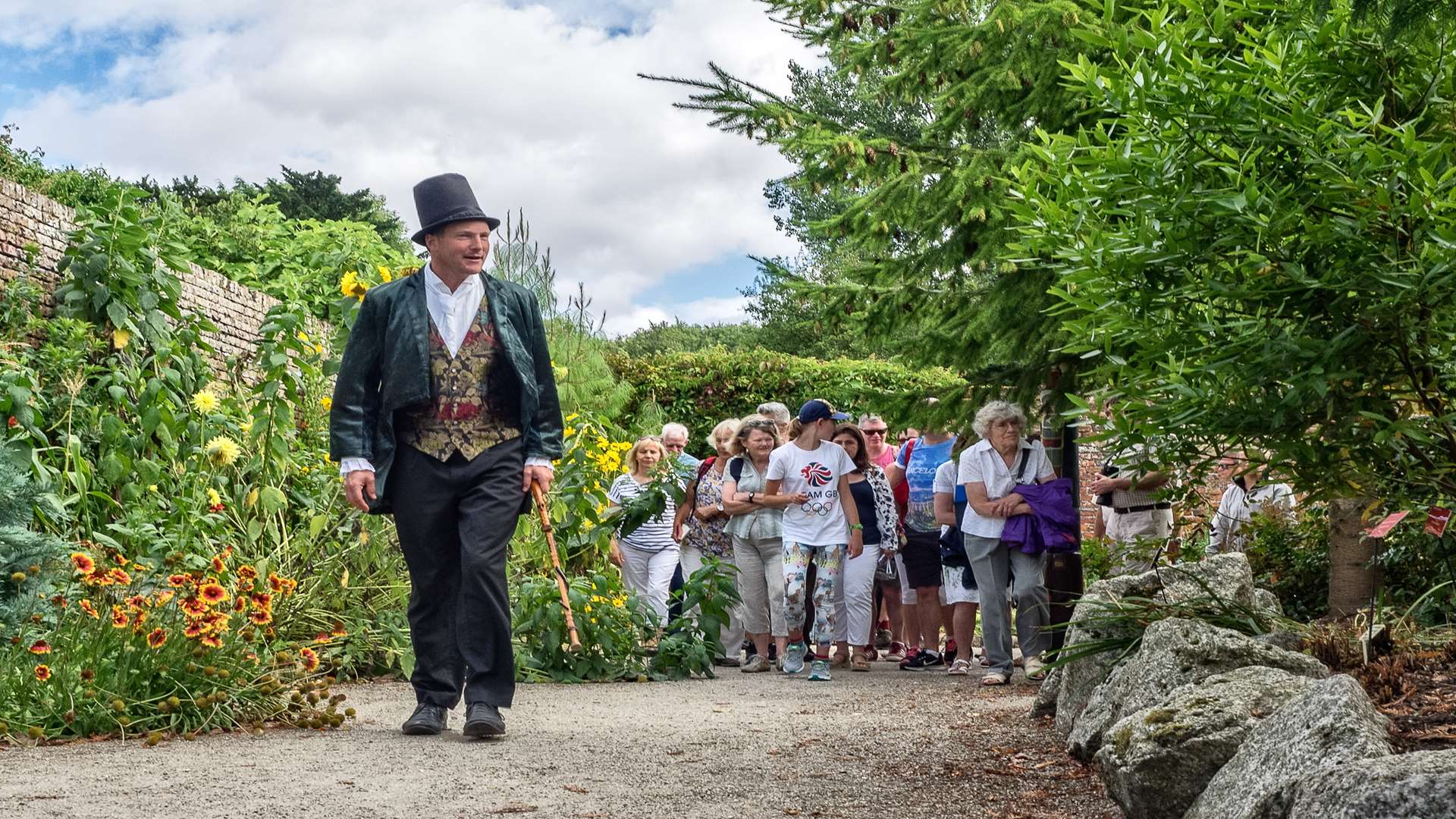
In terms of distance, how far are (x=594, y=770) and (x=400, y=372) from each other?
1.66 m

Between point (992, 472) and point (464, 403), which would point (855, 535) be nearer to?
point (992, 472)

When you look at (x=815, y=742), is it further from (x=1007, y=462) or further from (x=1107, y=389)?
(x=1007, y=462)

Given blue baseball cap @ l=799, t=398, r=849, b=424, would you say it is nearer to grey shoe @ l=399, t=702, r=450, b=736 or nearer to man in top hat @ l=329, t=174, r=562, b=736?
man in top hat @ l=329, t=174, r=562, b=736

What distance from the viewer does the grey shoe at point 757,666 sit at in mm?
9523

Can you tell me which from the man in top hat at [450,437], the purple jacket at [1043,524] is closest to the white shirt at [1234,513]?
the purple jacket at [1043,524]

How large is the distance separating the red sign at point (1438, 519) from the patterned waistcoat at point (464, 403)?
10.6 ft

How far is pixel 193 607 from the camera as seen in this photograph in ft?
18.4

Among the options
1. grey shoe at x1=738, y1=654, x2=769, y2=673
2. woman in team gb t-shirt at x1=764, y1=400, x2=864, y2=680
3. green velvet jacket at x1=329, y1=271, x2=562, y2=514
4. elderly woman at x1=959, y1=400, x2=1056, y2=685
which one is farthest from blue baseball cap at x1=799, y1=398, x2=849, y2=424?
green velvet jacket at x1=329, y1=271, x2=562, y2=514

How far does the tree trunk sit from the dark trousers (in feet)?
11.5

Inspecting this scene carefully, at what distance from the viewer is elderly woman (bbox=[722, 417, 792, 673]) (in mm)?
9391

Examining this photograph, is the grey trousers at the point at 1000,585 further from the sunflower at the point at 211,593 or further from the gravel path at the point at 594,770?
the sunflower at the point at 211,593

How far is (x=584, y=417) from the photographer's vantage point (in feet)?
30.1

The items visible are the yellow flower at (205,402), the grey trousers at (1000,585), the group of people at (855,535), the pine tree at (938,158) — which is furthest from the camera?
the group of people at (855,535)

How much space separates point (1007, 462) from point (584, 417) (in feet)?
8.86
